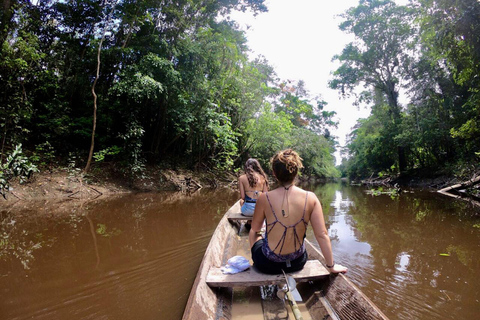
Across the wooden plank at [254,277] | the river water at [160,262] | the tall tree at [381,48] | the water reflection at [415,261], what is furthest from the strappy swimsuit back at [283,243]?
the tall tree at [381,48]

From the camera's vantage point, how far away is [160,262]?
3.35 metres

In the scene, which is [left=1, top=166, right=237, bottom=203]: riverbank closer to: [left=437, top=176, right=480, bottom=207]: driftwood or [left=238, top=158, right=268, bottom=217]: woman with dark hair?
[left=238, top=158, right=268, bottom=217]: woman with dark hair

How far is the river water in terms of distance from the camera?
2307 millimetres

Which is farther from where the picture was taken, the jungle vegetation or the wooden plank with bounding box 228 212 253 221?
the jungle vegetation

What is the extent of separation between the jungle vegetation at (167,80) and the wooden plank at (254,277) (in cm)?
632

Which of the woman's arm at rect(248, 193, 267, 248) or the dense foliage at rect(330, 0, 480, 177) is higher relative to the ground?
the dense foliage at rect(330, 0, 480, 177)

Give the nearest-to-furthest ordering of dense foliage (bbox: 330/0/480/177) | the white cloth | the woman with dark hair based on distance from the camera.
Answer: the white cloth
the woman with dark hair
dense foliage (bbox: 330/0/480/177)

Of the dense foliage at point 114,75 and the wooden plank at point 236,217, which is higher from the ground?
the dense foliage at point 114,75

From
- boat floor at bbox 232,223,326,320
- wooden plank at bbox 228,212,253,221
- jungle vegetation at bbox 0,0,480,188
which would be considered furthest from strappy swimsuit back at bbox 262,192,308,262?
jungle vegetation at bbox 0,0,480,188

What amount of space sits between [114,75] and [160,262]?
12.5 meters

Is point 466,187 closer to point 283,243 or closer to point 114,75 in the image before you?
point 283,243

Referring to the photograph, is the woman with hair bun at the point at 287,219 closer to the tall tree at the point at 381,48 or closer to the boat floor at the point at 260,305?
the boat floor at the point at 260,305

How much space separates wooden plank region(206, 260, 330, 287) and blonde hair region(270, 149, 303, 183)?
2.50ft

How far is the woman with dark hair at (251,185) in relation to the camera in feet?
13.9
